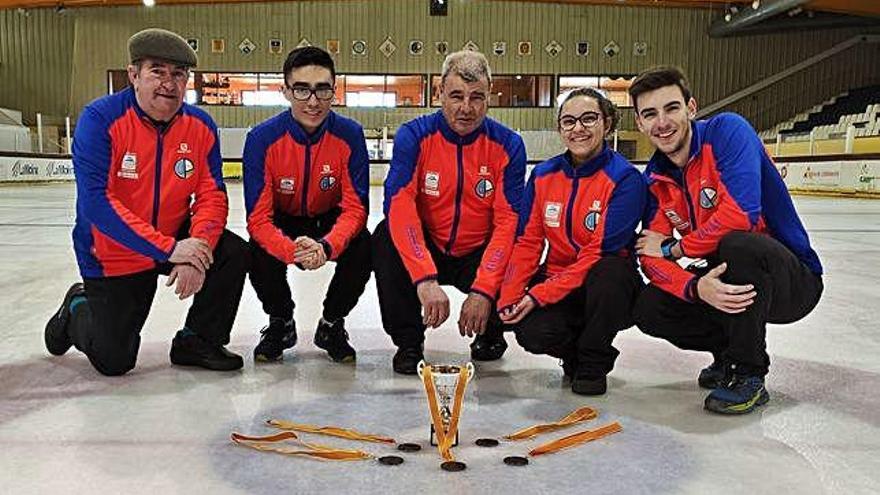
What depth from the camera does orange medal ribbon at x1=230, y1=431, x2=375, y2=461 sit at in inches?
63.2

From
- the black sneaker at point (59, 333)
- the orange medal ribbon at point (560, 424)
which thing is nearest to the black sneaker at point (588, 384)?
the orange medal ribbon at point (560, 424)

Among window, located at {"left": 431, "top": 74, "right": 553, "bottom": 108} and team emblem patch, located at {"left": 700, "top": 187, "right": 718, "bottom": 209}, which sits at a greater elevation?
window, located at {"left": 431, "top": 74, "right": 553, "bottom": 108}

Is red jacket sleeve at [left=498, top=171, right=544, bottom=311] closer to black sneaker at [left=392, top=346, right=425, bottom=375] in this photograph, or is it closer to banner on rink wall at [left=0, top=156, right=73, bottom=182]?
black sneaker at [left=392, top=346, right=425, bottom=375]

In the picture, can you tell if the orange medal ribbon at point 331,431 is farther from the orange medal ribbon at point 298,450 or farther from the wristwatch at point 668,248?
the wristwatch at point 668,248

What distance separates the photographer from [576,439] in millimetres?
1744

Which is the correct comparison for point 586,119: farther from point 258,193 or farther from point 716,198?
point 258,193

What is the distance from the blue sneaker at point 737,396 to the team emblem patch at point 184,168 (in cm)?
174

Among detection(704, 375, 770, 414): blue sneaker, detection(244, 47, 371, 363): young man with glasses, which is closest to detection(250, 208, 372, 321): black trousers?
detection(244, 47, 371, 363): young man with glasses

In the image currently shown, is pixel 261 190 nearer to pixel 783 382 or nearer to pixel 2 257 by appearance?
pixel 783 382

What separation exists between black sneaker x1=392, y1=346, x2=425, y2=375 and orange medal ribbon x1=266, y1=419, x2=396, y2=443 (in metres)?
0.59

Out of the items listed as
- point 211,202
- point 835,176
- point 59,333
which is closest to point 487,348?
point 211,202

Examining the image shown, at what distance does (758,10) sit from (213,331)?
66.9 ft

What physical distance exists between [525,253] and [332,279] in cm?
73

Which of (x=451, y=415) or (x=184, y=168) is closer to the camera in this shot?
(x=451, y=415)
